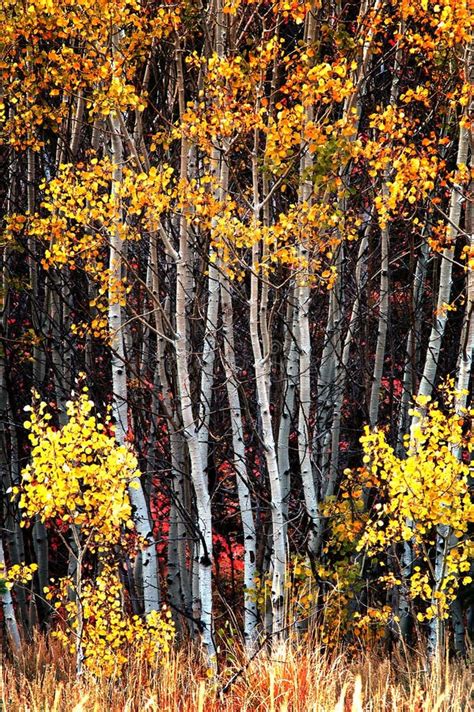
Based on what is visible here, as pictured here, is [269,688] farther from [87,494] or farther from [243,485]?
[243,485]

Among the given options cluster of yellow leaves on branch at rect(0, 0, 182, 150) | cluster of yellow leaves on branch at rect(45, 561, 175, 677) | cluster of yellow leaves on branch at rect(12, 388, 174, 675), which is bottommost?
cluster of yellow leaves on branch at rect(45, 561, 175, 677)

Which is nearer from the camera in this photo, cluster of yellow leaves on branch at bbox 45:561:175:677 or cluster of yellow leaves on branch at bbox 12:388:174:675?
cluster of yellow leaves on branch at bbox 12:388:174:675

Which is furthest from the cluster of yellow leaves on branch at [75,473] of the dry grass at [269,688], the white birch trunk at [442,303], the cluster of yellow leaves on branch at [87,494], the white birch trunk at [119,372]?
the white birch trunk at [442,303]

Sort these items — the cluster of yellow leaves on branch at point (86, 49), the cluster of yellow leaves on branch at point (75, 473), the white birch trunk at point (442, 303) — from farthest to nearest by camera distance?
the white birch trunk at point (442, 303) → the cluster of yellow leaves on branch at point (86, 49) → the cluster of yellow leaves on branch at point (75, 473)

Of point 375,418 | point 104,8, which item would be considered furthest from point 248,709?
point 104,8

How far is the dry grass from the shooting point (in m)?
5.88

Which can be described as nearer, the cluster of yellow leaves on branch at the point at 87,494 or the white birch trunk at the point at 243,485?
the cluster of yellow leaves on branch at the point at 87,494

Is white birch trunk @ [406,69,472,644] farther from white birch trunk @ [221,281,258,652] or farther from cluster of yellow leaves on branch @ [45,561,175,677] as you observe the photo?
cluster of yellow leaves on branch @ [45,561,175,677]

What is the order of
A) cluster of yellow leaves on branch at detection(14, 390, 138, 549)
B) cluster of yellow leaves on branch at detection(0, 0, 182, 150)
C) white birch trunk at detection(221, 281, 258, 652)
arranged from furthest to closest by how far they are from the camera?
white birch trunk at detection(221, 281, 258, 652) → cluster of yellow leaves on branch at detection(0, 0, 182, 150) → cluster of yellow leaves on branch at detection(14, 390, 138, 549)

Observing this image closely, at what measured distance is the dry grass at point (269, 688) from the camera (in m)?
5.88

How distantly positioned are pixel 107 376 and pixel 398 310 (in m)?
3.66

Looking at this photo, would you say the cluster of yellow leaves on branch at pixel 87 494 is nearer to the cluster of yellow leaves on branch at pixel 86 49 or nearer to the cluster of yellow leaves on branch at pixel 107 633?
the cluster of yellow leaves on branch at pixel 107 633

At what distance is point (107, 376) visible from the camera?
12211 millimetres

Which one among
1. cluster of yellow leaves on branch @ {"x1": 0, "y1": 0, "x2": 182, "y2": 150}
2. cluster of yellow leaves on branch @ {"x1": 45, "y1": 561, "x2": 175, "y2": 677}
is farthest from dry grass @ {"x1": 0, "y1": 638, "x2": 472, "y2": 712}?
cluster of yellow leaves on branch @ {"x1": 0, "y1": 0, "x2": 182, "y2": 150}
